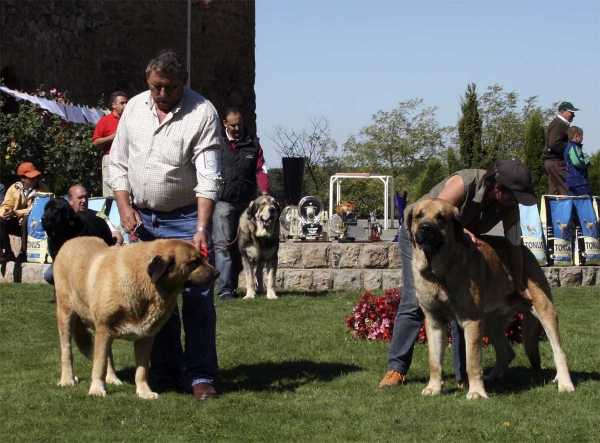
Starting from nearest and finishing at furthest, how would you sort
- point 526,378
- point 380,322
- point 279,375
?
point 526,378, point 279,375, point 380,322

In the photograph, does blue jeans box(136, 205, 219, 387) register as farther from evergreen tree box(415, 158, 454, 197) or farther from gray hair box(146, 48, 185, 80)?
evergreen tree box(415, 158, 454, 197)

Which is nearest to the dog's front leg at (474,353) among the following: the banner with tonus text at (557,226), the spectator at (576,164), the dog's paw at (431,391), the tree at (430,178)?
the dog's paw at (431,391)

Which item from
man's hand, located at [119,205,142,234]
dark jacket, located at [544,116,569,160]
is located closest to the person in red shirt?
man's hand, located at [119,205,142,234]

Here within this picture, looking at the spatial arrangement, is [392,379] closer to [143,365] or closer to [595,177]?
[143,365]

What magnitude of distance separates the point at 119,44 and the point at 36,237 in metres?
14.6

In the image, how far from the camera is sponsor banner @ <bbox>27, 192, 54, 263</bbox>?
13469 millimetres

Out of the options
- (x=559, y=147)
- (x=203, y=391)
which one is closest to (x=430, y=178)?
(x=559, y=147)

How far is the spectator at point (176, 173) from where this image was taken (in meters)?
6.15

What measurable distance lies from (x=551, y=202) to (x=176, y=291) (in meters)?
8.63

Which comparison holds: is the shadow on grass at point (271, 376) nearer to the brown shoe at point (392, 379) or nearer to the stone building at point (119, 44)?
the brown shoe at point (392, 379)

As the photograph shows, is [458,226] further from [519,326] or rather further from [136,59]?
[136,59]

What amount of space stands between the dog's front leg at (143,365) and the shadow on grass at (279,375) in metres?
0.61

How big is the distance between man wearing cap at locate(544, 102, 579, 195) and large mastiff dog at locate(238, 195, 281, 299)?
273 inches

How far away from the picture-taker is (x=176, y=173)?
6250 millimetres
